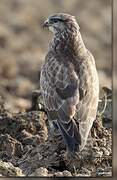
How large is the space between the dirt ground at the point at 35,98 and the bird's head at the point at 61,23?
2.37 feet

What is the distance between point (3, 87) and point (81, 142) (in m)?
3.69

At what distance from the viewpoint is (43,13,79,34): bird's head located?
8492 millimetres

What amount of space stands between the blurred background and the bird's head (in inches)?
85.0

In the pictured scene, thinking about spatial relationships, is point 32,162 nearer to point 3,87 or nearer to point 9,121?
point 9,121

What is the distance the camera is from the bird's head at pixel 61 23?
27.9 feet

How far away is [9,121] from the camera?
8969mm

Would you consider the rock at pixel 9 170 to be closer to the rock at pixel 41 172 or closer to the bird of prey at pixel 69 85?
the rock at pixel 41 172

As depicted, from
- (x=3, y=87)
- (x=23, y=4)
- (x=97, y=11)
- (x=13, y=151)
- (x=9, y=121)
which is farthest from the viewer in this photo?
(x=23, y=4)

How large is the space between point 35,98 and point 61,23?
1.08m

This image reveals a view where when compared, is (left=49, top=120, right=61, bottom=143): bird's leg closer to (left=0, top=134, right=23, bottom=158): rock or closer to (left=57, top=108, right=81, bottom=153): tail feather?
(left=57, top=108, right=81, bottom=153): tail feather

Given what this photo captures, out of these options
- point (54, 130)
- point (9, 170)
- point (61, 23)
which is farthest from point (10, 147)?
point (61, 23)

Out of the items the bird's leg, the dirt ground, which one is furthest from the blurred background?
the bird's leg

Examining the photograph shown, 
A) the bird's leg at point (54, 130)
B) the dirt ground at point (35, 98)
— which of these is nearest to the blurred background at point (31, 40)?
the dirt ground at point (35, 98)

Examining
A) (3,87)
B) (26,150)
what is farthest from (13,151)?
(3,87)
